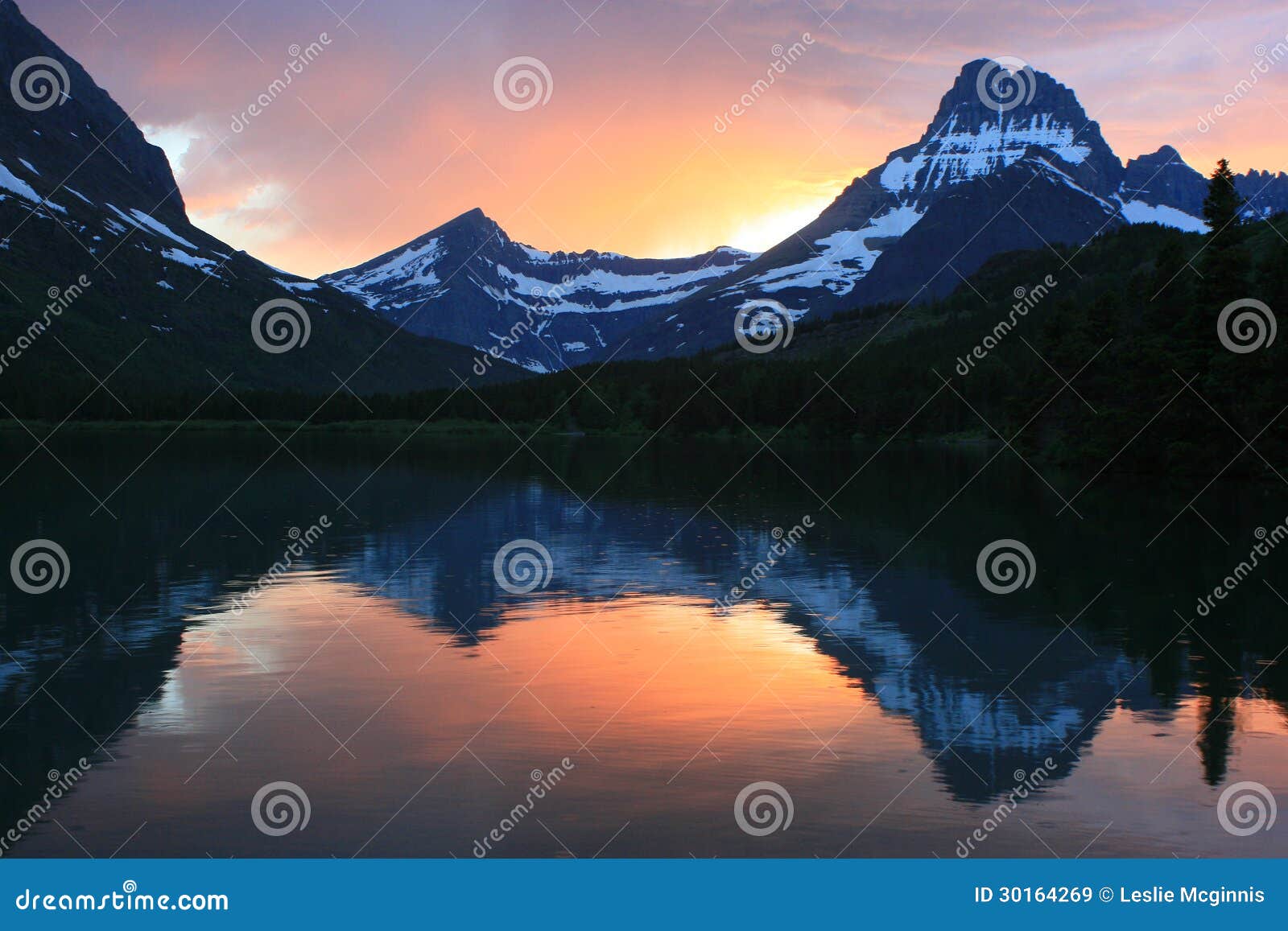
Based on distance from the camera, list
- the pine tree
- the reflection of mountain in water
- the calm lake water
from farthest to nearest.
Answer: the pine tree → the reflection of mountain in water → the calm lake water

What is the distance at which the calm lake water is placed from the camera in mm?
14773

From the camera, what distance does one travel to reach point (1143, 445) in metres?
79.1

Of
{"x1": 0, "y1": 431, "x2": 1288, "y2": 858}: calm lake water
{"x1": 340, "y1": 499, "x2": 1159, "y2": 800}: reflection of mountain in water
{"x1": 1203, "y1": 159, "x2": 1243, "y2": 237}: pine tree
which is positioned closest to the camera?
{"x1": 0, "y1": 431, "x2": 1288, "y2": 858}: calm lake water

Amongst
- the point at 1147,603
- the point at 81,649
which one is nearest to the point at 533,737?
the point at 81,649

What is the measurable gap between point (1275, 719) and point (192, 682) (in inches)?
759

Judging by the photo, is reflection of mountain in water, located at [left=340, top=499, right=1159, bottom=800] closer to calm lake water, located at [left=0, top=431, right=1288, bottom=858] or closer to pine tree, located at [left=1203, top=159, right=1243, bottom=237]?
calm lake water, located at [left=0, top=431, right=1288, bottom=858]

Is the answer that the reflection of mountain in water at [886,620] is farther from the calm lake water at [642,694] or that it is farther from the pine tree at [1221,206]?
the pine tree at [1221,206]

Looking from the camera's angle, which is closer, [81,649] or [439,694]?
[439,694]

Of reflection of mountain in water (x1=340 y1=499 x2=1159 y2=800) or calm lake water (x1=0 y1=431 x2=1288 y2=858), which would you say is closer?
calm lake water (x1=0 y1=431 x2=1288 y2=858)

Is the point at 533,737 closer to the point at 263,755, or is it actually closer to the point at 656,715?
the point at 656,715

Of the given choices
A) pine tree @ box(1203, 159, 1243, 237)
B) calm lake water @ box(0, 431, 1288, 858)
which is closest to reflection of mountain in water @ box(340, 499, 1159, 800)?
calm lake water @ box(0, 431, 1288, 858)

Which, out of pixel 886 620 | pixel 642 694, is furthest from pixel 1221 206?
pixel 642 694

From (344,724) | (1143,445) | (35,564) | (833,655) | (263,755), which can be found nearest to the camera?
(263,755)

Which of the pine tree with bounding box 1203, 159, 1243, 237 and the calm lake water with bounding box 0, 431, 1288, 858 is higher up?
the pine tree with bounding box 1203, 159, 1243, 237
